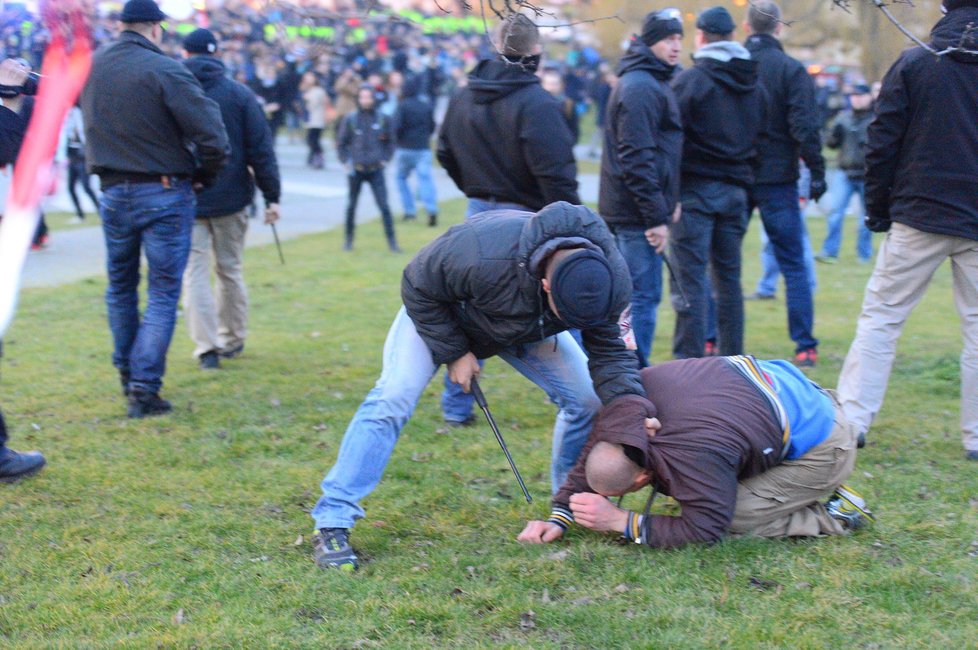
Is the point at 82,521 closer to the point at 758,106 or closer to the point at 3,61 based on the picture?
the point at 3,61

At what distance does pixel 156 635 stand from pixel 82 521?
4.02ft

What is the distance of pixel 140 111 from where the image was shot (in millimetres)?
5680

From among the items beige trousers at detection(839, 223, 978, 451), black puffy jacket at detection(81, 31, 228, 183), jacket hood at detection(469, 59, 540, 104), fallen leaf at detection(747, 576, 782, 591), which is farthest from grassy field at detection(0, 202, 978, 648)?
jacket hood at detection(469, 59, 540, 104)

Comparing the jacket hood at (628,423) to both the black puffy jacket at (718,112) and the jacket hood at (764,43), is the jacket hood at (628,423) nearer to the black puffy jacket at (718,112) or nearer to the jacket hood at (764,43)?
the black puffy jacket at (718,112)

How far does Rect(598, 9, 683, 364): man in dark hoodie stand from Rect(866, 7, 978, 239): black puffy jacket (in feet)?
4.27

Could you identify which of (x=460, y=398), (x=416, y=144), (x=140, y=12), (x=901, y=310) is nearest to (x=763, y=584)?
(x=901, y=310)

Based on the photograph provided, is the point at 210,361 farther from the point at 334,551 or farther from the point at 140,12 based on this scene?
the point at 334,551

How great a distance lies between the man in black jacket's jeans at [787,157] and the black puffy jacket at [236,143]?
3.45 meters

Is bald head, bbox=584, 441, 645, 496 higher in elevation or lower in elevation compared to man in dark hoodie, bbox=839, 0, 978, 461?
lower

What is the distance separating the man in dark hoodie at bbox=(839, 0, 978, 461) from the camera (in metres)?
4.99

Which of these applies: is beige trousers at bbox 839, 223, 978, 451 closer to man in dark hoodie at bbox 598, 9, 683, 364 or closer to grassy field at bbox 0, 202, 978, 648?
grassy field at bbox 0, 202, 978, 648

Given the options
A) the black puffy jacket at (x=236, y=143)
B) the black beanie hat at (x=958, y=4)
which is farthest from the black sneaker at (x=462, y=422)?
the black beanie hat at (x=958, y=4)

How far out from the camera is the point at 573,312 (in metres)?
3.49

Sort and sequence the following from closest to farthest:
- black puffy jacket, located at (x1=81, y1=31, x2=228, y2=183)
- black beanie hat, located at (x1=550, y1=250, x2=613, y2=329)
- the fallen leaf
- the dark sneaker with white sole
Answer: black beanie hat, located at (x1=550, y1=250, x2=613, y2=329), the fallen leaf, the dark sneaker with white sole, black puffy jacket, located at (x1=81, y1=31, x2=228, y2=183)
